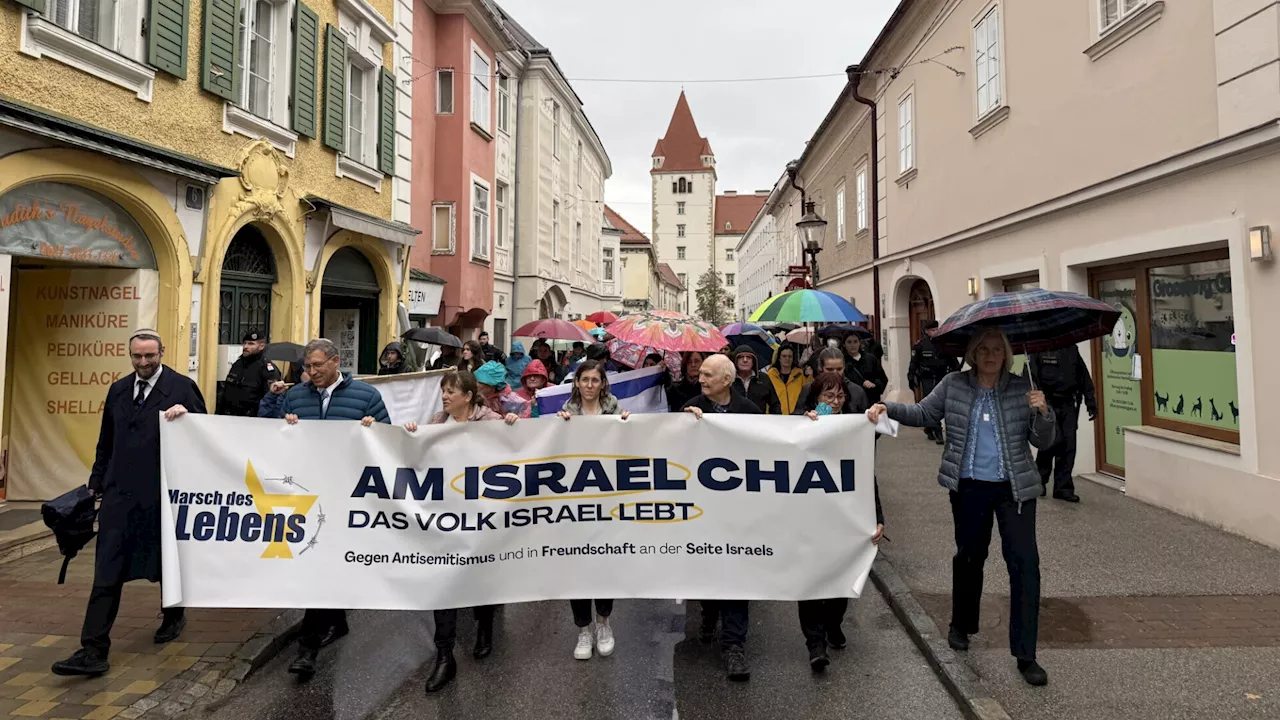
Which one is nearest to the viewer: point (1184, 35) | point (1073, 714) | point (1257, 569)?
point (1073, 714)

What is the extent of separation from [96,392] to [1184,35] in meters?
10.9

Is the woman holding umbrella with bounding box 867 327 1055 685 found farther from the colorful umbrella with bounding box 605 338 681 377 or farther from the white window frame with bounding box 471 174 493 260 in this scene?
the white window frame with bounding box 471 174 493 260

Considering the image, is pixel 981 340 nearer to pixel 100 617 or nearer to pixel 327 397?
pixel 327 397

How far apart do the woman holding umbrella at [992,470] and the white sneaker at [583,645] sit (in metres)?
2.07

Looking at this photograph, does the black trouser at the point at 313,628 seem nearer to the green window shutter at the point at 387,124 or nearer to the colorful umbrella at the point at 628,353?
the colorful umbrella at the point at 628,353

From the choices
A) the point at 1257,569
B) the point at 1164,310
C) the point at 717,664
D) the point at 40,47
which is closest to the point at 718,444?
the point at 717,664

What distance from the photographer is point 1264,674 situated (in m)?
3.68

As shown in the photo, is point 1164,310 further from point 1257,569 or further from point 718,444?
point 718,444

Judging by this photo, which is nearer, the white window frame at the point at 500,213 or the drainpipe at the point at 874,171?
the drainpipe at the point at 874,171

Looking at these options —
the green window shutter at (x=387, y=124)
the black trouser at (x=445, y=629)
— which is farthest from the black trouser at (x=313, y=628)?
the green window shutter at (x=387, y=124)

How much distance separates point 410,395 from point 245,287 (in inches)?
121

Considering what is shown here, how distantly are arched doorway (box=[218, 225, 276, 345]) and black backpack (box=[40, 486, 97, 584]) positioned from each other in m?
4.96

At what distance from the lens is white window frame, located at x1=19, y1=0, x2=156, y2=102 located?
232 inches

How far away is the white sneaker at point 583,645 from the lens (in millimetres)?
4113
